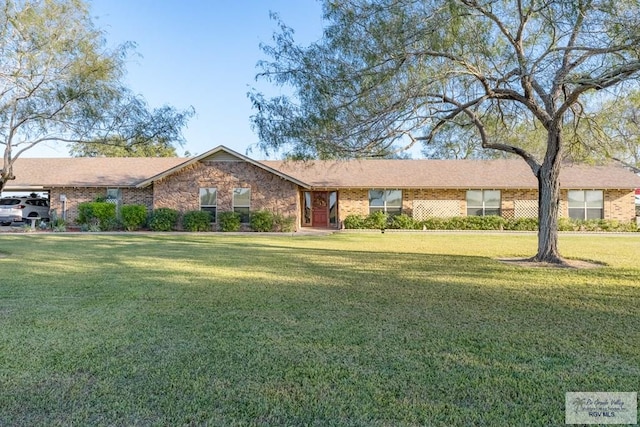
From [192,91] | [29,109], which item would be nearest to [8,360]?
[29,109]

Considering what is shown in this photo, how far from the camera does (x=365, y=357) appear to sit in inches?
154

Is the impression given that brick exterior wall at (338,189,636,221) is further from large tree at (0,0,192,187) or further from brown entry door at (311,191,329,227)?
large tree at (0,0,192,187)

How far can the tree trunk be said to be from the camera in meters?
10.7

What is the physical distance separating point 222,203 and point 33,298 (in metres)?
16.0

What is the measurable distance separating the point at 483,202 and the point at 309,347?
22.9m

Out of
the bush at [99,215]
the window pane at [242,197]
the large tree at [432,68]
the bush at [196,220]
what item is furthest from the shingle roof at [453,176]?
the large tree at [432,68]

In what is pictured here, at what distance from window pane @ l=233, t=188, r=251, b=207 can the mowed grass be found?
540 inches

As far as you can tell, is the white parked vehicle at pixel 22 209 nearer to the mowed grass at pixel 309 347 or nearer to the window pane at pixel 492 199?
the mowed grass at pixel 309 347

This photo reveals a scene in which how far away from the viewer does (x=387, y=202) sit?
25078 millimetres

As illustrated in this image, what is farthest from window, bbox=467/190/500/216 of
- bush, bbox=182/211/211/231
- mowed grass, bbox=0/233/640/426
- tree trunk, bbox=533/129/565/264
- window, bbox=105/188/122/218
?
window, bbox=105/188/122/218

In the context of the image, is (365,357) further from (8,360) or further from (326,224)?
(326,224)

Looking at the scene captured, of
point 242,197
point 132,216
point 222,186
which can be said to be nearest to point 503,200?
point 242,197

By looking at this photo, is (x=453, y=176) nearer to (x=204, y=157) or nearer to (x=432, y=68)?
(x=204, y=157)

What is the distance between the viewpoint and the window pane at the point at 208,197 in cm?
2211
